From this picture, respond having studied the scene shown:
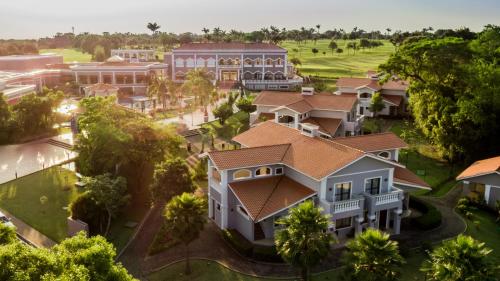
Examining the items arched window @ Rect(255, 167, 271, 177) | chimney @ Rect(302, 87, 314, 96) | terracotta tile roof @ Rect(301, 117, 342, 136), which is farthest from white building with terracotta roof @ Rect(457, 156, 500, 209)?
chimney @ Rect(302, 87, 314, 96)

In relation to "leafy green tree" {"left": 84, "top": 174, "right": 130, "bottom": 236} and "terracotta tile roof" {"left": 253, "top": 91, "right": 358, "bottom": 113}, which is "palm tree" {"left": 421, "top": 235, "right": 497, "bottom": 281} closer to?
"leafy green tree" {"left": 84, "top": 174, "right": 130, "bottom": 236}

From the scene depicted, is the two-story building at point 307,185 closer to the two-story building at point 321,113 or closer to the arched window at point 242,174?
the arched window at point 242,174

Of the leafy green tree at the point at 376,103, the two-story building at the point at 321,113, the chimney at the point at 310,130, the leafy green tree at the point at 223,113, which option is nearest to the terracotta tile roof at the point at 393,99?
the leafy green tree at the point at 376,103

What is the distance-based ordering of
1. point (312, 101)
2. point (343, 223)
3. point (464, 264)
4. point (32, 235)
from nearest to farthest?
1. point (464, 264)
2. point (343, 223)
3. point (32, 235)
4. point (312, 101)

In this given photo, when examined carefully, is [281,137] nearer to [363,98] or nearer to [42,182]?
[42,182]

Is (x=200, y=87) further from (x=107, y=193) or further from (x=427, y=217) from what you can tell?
(x=427, y=217)

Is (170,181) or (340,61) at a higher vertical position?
(340,61)

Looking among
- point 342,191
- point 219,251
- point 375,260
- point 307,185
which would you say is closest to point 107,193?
point 219,251
